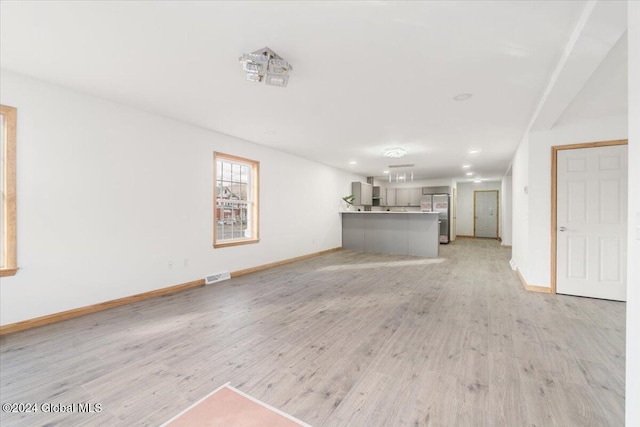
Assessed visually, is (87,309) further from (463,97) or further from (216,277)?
(463,97)

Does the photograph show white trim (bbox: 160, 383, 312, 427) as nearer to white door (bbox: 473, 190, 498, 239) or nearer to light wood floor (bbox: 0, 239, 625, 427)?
light wood floor (bbox: 0, 239, 625, 427)

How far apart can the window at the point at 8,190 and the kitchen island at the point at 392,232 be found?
6721 mm

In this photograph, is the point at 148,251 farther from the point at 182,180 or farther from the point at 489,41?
the point at 489,41

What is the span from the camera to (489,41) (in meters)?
2.10

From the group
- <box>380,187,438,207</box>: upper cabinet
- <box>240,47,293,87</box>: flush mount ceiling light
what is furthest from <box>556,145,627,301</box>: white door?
<box>380,187,438,207</box>: upper cabinet

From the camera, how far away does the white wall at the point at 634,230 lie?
1.18 metres

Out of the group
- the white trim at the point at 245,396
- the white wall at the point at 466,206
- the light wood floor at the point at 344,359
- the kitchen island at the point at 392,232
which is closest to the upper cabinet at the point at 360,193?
the kitchen island at the point at 392,232

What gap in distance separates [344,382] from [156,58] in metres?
3.01

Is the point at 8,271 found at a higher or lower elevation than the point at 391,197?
lower

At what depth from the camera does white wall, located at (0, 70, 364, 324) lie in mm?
2746

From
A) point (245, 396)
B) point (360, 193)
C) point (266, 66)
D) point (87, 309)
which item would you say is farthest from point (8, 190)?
point (360, 193)

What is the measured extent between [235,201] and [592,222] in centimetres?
539

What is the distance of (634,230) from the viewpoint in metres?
1.19

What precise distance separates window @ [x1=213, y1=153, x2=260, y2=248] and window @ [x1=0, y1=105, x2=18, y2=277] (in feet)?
7.42
